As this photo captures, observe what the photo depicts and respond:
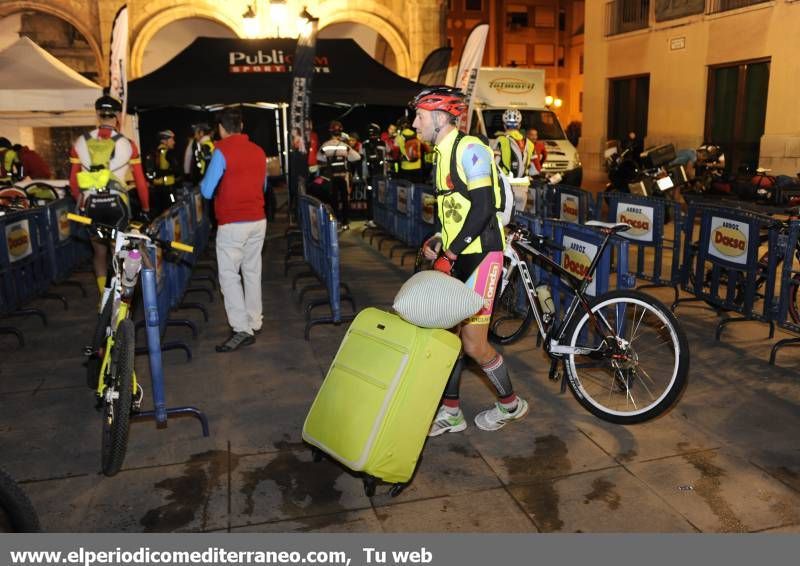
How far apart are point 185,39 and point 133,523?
24.6m

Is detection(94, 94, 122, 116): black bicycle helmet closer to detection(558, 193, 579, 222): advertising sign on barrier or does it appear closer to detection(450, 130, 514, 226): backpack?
detection(450, 130, 514, 226): backpack

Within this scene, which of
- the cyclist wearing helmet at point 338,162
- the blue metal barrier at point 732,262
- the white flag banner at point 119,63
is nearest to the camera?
the blue metal barrier at point 732,262

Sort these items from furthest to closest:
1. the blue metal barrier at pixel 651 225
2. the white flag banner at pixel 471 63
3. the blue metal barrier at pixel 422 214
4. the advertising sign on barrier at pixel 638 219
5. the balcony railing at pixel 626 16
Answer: the balcony railing at pixel 626 16
the white flag banner at pixel 471 63
the blue metal barrier at pixel 422 214
the advertising sign on barrier at pixel 638 219
the blue metal barrier at pixel 651 225

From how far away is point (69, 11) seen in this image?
2169cm

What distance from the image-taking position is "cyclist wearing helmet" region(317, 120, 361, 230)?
45.5 feet

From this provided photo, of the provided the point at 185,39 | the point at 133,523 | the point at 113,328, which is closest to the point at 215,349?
the point at 113,328

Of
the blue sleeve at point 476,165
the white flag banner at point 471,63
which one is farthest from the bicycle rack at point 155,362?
the white flag banner at point 471,63

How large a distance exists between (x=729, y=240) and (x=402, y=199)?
5.92m

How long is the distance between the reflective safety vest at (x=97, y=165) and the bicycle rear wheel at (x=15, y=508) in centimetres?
454

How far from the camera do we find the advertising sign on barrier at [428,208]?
10.5 metres

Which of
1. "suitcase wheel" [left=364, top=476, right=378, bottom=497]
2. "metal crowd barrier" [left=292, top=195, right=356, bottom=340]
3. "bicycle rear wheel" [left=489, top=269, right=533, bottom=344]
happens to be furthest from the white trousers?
"suitcase wheel" [left=364, top=476, right=378, bottom=497]

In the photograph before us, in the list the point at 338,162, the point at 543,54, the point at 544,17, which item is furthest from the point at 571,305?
the point at 544,17

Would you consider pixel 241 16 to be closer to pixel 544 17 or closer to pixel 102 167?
pixel 102 167

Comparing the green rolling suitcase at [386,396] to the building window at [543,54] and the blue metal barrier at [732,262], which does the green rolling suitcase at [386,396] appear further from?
the building window at [543,54]
